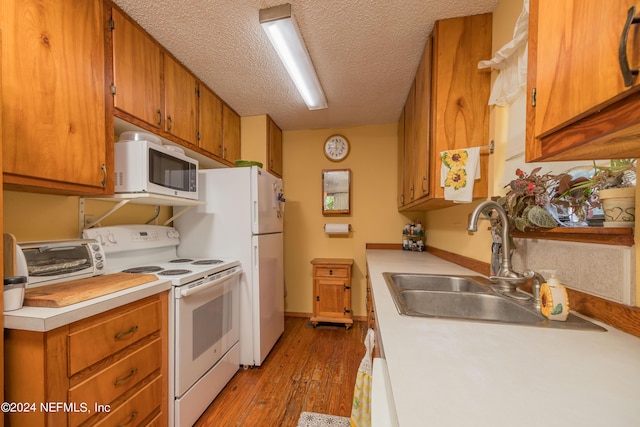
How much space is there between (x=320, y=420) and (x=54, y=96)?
2.16 m

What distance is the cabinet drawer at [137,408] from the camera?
1037 millimetres

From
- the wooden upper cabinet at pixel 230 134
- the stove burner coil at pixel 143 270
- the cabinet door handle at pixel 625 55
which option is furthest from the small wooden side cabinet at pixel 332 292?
the cabinet door handle at pixel 625 55

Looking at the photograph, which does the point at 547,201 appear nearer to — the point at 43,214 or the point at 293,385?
the point at 293,385

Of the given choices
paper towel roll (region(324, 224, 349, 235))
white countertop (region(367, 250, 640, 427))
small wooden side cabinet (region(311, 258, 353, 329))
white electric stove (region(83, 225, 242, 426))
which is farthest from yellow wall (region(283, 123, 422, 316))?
white countertop (region(367, 250, 640, 427))

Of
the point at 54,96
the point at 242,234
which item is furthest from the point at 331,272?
the point at 54,96

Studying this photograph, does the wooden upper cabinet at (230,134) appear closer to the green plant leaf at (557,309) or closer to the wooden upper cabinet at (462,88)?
the wooden upper cabinet at (462,88)

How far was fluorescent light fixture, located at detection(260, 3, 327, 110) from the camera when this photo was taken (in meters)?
1.37

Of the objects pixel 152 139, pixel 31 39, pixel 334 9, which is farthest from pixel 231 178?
pixel 334 9

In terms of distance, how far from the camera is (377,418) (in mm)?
525

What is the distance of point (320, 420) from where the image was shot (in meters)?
1.50

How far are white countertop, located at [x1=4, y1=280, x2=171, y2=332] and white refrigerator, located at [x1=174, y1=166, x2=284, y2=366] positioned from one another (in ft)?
3.22

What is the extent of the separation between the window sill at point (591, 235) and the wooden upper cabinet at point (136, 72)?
7.11 ft

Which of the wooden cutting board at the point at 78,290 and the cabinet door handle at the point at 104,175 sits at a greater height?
the cabinet door handle at the point at 104,175

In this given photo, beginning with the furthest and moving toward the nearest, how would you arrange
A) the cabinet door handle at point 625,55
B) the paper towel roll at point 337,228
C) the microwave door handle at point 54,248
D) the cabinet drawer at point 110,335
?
the paper towel roll at point 337,228 → the microwave door handle at point 54,248 → the cabinet drawer at point 110,335 → the cabinet door handle at point 625,55
